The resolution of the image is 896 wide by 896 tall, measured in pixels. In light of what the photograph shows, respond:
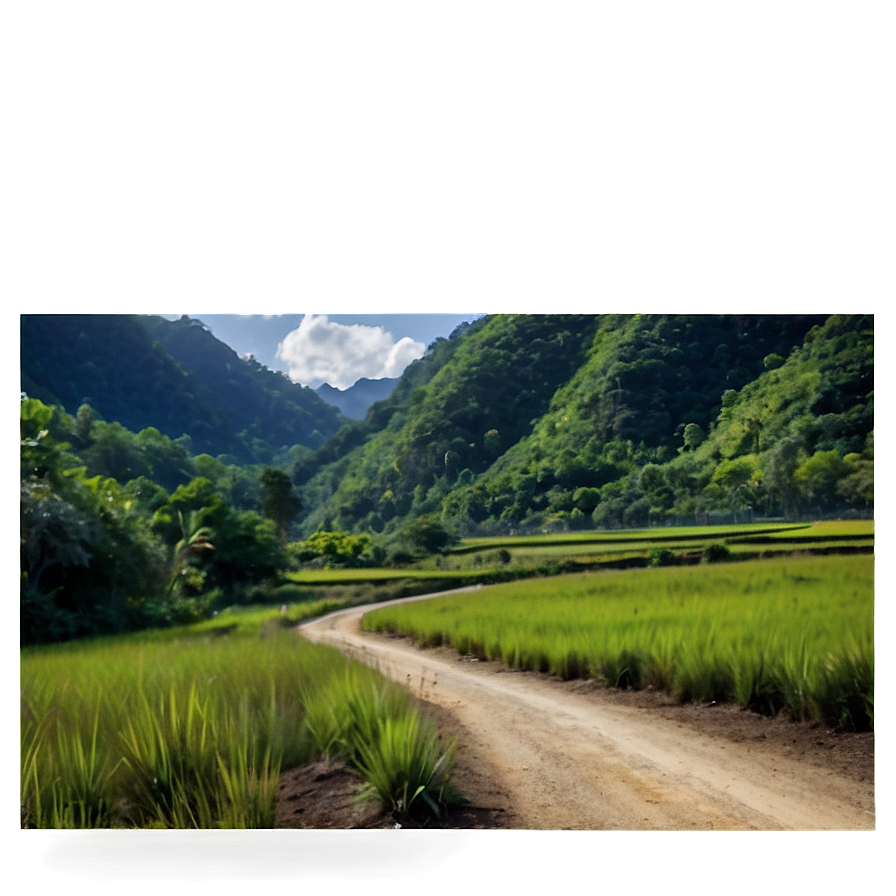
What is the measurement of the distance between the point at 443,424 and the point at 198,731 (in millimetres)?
2262

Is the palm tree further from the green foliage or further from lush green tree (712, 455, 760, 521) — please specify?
lush green tree (712, 455, 760, 521)

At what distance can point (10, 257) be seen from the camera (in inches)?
176

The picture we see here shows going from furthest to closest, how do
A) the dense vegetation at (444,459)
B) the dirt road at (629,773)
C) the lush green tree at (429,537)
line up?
the lush green tree at (429,537), the dense vegetation at (444,459), the dirt road at (629,773)

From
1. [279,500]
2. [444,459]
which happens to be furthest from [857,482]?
[279,500]

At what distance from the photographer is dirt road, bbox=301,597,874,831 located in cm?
405

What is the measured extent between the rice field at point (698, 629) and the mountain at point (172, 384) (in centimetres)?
129

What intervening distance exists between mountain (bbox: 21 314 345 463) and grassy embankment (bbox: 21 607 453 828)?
122cm

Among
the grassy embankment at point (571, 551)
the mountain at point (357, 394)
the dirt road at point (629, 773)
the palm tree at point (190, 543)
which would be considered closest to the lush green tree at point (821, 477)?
the grassy embankment at point (571, 551)

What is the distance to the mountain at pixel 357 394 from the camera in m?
4.81

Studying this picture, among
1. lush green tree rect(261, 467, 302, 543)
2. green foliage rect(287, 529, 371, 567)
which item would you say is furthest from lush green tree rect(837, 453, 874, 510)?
lush green tree rect(261, 467, 302, 543)

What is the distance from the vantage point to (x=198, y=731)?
13.9ft

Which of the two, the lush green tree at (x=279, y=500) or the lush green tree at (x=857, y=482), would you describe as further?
the lush green tree at (x=279, y=500)

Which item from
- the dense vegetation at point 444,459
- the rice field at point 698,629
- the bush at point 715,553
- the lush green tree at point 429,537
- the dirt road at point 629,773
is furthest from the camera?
the lush green tree at point 429,537

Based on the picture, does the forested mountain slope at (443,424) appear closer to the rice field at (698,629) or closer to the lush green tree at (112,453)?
the rice field at (698,629)
